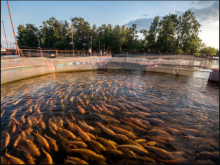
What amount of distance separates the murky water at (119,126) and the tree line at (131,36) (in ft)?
140

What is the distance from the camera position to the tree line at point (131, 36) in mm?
52312

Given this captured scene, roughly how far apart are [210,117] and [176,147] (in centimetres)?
311

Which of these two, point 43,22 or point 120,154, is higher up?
point 43,22

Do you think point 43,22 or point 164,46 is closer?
point 164,46

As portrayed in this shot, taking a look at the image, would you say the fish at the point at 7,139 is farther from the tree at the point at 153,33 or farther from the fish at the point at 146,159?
the tree at the point at 153,33

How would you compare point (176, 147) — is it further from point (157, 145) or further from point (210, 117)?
point (210, 117)

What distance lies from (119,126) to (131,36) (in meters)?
63.7

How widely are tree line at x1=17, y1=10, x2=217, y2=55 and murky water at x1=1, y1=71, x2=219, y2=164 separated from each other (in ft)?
140

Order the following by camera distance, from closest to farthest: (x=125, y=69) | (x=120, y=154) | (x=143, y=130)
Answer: (x=120, y=154) < (x=143, y=130) < (x=125, y=69)

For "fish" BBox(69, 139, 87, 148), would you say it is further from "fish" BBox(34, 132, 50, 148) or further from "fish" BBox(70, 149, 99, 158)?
"fish" BBox(34, 132, 50, 148)

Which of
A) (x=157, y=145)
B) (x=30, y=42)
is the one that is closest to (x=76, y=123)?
(x=157, y=145)

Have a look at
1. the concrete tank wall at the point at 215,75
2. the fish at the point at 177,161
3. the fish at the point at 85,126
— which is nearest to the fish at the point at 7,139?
the fish at the point at 85,126

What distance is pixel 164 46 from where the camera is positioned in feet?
174

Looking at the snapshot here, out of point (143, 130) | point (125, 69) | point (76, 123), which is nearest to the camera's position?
point (143, 130)
